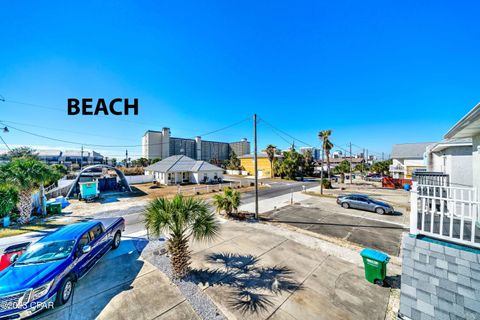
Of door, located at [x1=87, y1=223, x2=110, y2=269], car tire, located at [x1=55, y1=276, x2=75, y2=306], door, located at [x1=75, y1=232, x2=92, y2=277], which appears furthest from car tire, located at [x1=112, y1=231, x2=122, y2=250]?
car tire, located at [x1=55, y1=276, x2=75, y2=306]

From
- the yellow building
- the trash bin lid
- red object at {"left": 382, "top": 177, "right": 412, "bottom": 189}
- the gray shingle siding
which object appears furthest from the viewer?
the yellow building

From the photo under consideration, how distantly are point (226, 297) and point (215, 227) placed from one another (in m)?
1.89

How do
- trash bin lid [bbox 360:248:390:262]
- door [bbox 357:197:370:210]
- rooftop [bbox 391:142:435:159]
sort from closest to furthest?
trash bin lid [bbox 360:248:390:262] → door [bbox 357:197:370:210] → rooftop [bbox 391:142:435:159]

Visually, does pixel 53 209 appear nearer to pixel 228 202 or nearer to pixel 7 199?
pixel 7 199

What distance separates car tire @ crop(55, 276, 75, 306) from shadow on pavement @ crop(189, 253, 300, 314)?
10.6ft

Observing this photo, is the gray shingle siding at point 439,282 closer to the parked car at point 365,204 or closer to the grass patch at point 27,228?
the parked car at point 365,204

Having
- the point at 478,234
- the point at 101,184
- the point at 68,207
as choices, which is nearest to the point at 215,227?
the point at 478,234

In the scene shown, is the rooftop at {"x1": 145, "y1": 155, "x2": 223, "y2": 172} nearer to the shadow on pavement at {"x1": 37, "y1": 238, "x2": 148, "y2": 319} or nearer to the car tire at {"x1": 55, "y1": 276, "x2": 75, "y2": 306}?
the shadow on pavement at {"x1": 37, "y1": 238, "x2": 148, "y2": 319}

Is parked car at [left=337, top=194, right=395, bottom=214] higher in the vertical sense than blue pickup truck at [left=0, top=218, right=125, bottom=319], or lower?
lower

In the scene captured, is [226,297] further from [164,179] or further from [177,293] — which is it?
[164,179]

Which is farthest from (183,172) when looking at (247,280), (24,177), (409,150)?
(409,150)

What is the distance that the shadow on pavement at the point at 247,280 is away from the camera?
495 centimetres

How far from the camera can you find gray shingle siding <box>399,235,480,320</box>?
11.4 ft

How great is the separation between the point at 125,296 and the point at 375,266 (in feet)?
24.5
